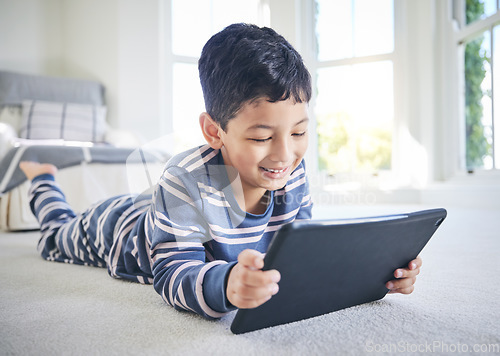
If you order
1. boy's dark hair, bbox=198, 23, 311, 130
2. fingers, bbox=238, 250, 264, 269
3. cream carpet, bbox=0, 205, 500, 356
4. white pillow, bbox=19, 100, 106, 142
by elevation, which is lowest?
cream carpet, bbox=0, 205, 500, 356

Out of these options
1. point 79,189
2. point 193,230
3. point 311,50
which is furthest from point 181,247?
point 311,50

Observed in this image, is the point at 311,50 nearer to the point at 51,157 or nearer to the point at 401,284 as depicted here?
the point at 51,157

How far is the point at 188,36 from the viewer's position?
3.67 meters

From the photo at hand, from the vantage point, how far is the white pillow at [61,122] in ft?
9.79

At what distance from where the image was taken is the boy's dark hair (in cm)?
67

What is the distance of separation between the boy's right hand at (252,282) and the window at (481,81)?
2630 millimetres

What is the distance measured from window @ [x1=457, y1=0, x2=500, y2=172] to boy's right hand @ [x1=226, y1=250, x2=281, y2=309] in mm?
2630

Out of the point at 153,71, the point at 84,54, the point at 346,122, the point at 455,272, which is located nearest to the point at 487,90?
the point at 346,122

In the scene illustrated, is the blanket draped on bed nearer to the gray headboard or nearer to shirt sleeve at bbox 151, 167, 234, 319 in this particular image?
shirt sleeve at bbox 151, 167, 234, 319

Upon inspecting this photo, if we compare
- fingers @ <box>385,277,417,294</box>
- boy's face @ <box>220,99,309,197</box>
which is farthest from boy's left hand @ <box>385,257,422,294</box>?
boy's face @ <box>220,99,309,197</box>

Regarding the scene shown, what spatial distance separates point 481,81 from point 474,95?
112mm

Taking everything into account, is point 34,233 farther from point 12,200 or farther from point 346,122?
point 346,122

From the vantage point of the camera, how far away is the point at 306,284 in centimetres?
55

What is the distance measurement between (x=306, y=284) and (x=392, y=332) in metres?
0.13
